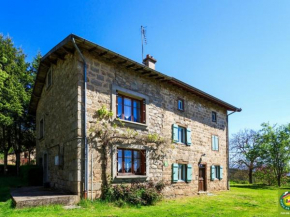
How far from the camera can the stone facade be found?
Answer: 8773 mm

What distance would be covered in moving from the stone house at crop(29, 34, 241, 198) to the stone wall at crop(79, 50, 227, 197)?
33 mm

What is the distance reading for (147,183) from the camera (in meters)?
10.2

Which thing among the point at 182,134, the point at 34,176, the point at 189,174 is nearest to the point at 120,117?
the point at 182,134

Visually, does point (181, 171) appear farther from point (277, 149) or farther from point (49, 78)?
point (277, 149)

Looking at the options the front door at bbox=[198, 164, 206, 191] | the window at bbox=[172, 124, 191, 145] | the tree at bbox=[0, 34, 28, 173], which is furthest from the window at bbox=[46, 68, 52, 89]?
the front door at bbox=[198, 164, 206, 191]

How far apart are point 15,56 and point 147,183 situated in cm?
1703

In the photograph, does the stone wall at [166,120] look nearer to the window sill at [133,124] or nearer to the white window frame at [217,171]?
the window sill at [133,124]

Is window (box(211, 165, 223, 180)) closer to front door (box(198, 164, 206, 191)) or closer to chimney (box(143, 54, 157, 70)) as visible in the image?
front door (box(198, 164, 206, 191))

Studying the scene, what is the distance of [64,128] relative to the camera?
980 cm


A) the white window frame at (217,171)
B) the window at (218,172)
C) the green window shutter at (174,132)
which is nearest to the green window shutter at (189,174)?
the green window shutter at (174,132)

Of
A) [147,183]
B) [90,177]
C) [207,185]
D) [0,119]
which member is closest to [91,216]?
[90,177]

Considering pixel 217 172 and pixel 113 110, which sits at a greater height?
pixel 113 110

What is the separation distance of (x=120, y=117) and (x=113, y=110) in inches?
21.8

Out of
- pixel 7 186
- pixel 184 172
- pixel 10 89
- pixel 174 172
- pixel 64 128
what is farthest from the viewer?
pixel 10 89
